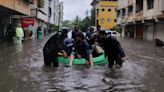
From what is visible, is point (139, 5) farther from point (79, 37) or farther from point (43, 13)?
point (79, 37)

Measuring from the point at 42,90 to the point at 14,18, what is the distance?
31.5 metres

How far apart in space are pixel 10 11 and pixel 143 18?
69.3 feet

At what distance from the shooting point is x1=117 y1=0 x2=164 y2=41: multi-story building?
1567 inches

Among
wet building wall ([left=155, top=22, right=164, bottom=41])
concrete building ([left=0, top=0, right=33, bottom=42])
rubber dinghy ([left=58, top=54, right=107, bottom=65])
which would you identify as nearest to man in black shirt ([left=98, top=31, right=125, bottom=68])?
rubber dinghy ([left=58, top=54, right=107, bottom=65])

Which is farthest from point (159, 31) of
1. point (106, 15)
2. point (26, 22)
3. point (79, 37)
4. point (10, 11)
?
point (106, 15)

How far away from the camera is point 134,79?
1185 cm

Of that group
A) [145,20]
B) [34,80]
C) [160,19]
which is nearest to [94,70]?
[34,80]

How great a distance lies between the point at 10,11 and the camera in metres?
30.2

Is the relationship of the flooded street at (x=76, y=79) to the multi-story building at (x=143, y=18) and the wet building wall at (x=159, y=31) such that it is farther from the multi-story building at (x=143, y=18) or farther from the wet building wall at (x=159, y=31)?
the wet building wall at (x=159, y=31)

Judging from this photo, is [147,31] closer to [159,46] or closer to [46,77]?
[159,46]

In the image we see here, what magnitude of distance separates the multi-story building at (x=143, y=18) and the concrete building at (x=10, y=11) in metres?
13.5

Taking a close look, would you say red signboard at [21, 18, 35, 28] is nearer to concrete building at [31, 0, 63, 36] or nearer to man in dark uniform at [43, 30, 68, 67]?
concrete building at [31, 0, 63, 36]

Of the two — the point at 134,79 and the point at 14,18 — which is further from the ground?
the point at 14,18

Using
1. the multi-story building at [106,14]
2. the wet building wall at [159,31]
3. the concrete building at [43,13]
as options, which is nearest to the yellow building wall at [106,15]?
the multi-story building at [106,14]
